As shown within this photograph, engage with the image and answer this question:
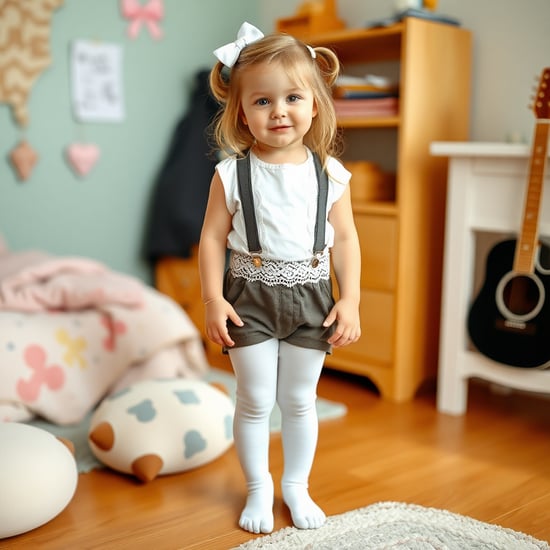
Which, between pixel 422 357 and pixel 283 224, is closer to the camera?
pixel 283 224

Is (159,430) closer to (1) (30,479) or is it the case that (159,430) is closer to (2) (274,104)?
(1) (30,479)

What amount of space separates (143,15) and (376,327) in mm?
1573

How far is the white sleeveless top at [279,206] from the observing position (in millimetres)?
1506

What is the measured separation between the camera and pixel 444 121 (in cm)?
266

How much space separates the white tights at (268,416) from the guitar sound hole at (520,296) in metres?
0.87

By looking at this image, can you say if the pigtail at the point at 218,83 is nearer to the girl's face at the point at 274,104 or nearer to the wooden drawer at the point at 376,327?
the girl's face at the point at 274,104

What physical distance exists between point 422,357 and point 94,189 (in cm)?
144

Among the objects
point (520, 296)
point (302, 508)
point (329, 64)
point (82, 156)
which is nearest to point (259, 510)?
point (302, 508)

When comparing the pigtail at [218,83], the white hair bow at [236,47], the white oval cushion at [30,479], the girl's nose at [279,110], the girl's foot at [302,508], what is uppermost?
the white hair bow at [236,47]

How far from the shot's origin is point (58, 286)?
8.01 ft

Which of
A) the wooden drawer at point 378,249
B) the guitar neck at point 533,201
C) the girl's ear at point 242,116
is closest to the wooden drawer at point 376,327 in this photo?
the wooden drawer at point 378,249

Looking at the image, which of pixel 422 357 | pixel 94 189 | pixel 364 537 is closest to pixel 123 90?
pixel 94 189

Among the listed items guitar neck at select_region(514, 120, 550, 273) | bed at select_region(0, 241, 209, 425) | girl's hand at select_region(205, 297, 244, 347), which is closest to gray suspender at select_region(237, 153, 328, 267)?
girl's hand at select_region(205, 297, 244, 347)

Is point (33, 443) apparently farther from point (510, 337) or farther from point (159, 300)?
point (510, 337)
